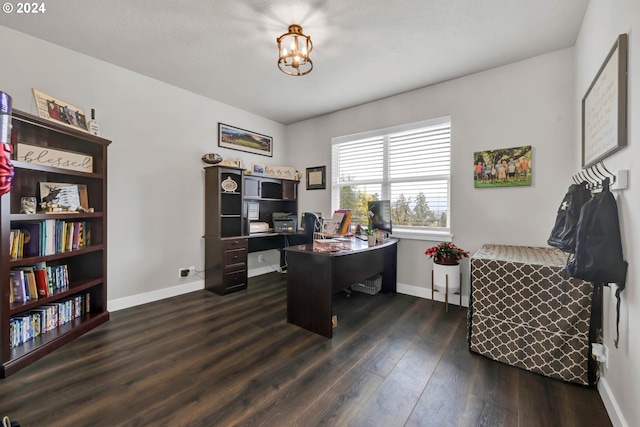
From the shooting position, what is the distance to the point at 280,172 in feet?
14.5

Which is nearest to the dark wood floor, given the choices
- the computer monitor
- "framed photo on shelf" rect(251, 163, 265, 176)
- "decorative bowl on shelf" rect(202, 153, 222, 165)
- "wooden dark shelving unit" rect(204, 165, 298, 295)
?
"wooden dark shelving unit" rect(204, 165, 298, 295)

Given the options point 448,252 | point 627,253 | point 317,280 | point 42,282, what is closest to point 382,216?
point 448,252

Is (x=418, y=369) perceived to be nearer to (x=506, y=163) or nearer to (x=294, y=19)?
(x=506, y=163)

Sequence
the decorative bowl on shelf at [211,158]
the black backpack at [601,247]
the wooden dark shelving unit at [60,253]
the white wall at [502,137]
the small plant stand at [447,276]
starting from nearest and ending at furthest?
the black backpack at [601,247] < the wooden dark shelving unit at [60,253] < the white wall at [502,137] < the small plant stand at [447,276] < the decorative bowl on shelf at [211,158]

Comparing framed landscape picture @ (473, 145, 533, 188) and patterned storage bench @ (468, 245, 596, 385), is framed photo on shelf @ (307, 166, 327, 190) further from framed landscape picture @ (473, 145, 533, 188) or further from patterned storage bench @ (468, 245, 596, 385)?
patterned storage bench @ (468, 245, 596, 385)

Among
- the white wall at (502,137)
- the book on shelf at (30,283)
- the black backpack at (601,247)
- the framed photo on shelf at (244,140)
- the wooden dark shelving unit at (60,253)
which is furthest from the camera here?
the framed photo on shelf at (244,140)

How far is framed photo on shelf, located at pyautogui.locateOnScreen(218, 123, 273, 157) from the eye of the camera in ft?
12.8

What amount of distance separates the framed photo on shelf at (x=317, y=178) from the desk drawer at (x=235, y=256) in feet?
5.18

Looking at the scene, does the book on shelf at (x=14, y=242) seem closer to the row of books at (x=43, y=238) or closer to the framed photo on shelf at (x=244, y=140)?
the row of books at (x=43, y=238)

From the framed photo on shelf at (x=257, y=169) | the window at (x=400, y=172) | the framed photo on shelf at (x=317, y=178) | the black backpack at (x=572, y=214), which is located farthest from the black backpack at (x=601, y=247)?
the framed photo on shelf at (x=257, y=169)

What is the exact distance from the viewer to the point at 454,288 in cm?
291

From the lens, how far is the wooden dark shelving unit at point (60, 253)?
5.90ft

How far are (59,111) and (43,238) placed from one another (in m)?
1.11

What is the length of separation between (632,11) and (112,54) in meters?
3.90
